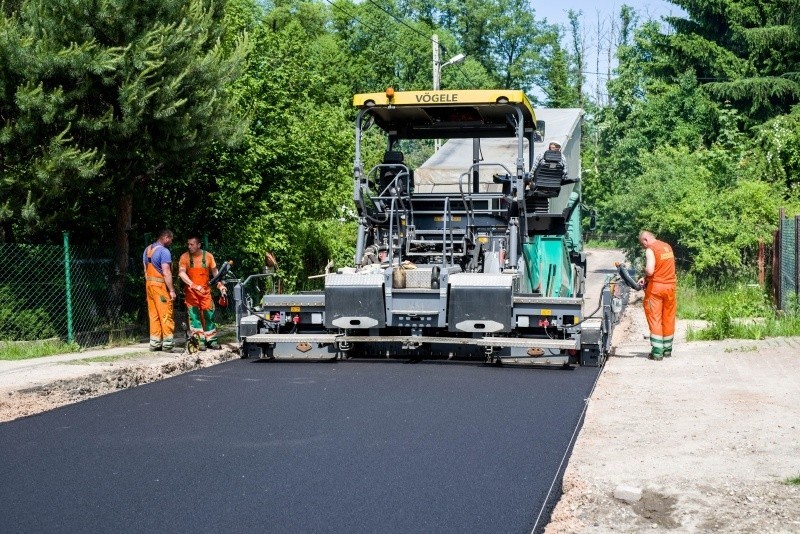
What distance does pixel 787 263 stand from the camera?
14.6 m

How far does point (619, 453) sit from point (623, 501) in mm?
1147

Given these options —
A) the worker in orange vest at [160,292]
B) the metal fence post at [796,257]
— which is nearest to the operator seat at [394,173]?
the worker in orange vest at [160,292]

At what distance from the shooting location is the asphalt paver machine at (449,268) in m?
10.7

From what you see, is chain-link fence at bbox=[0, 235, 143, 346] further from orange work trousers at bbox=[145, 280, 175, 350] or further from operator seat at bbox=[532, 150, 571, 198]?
operator seat at bbox=[532, 150, 571, 198]

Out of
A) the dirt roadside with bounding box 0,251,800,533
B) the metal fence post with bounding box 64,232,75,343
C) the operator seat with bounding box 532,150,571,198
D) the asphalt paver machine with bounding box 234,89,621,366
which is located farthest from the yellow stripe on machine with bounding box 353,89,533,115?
the metal fence post with bounding box 64,232,75,343

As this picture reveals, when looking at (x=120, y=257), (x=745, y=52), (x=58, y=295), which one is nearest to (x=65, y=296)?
(x=58, y=295)

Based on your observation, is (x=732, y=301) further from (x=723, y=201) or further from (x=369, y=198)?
(x=369, y=198)

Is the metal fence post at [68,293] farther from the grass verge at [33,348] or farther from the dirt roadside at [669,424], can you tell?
the dirt roadside at [669,424]

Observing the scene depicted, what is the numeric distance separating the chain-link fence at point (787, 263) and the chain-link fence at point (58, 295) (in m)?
8.88

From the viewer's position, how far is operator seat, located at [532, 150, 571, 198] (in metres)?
11.9

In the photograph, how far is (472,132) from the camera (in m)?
12.3

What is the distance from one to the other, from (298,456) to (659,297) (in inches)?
240

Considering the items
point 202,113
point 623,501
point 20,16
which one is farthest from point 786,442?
point 20,16

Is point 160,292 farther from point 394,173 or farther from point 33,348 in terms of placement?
point 394,173
